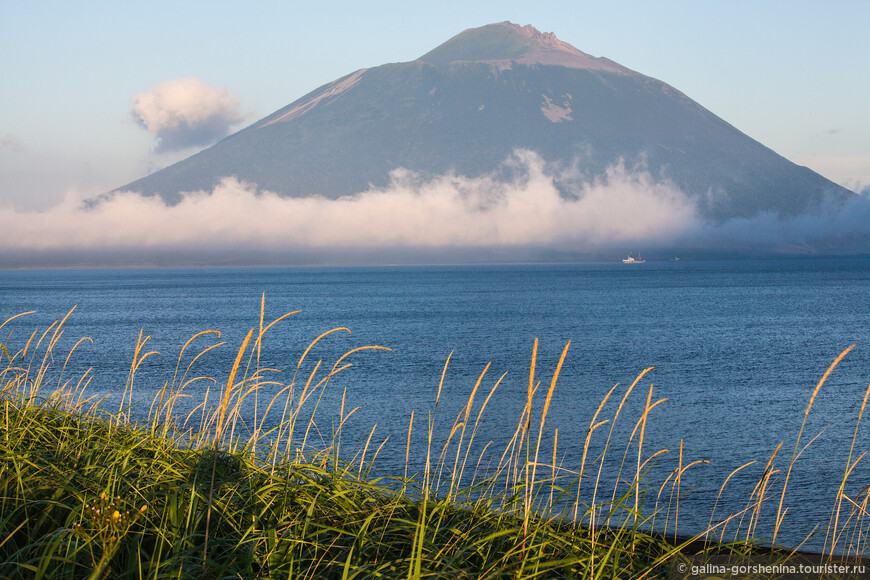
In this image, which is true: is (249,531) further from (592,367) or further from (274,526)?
(592,367)

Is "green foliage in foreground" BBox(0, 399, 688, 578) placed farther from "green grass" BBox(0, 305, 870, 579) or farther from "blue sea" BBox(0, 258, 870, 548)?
"blue sea" BBox(0, 258, 870, 548)

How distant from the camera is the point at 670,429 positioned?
34.6 metres

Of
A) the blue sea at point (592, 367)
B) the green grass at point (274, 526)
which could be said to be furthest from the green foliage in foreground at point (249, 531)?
the blue sea at point (592, 367)

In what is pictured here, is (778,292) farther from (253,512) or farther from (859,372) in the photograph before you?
(253,512)

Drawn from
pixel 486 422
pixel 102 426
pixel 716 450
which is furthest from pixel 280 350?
pixel 102 426

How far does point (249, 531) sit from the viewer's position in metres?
3.97

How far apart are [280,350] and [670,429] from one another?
136ft

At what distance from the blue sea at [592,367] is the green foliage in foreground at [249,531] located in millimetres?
1405

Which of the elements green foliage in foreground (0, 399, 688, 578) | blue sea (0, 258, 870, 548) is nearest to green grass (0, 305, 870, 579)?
green foliage in foreground (0, 399, 688, 578)

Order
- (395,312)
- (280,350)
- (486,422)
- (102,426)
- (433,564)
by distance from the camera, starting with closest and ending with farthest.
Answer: (433,564) < (102,426) < (486,422) < (280,350) < (395,312)

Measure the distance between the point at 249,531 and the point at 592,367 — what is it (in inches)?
2205

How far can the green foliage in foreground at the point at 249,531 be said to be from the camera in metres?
3.70

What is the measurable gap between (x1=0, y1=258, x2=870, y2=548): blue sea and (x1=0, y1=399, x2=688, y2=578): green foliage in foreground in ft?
4.61

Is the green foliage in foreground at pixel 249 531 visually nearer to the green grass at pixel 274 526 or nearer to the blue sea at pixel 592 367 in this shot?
the green grass at pixel 274 526
